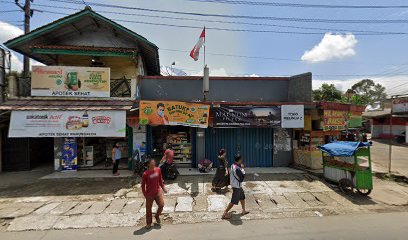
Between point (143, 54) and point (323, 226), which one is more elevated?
point (143, 54)

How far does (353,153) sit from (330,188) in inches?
70.6

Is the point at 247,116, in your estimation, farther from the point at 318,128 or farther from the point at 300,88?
the point at 318,128

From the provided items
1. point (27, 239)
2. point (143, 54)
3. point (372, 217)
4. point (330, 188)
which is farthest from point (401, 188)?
point (143, 54)

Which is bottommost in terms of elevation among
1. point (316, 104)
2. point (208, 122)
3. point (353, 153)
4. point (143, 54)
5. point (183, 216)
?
point (183, 216)

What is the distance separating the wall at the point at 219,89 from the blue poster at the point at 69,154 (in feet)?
13.8

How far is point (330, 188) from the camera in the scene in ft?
28.2

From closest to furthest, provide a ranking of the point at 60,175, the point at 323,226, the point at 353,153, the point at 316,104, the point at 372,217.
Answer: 1. the point at 323,226
2. the point at 372,217
3. the point at 353,153
4. the point at 60,175
5. the point at 316,104

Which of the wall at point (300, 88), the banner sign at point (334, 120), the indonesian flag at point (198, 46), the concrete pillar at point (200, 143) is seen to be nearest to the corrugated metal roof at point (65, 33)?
the indonesian flag at point (198, 46)

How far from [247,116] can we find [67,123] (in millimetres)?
8296

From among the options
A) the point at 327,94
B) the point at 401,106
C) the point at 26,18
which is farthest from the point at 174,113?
the point at 327,94

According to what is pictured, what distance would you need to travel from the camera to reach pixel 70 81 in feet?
34.7

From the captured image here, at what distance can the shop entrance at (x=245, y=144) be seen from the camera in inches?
457

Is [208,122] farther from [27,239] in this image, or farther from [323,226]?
[27,239]

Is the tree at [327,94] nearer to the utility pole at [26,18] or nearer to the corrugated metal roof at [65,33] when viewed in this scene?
the corrugated metal roof at [65,33]
